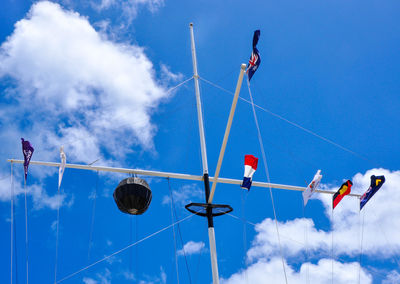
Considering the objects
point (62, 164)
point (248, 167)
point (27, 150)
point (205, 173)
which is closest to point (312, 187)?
point (248, 167)

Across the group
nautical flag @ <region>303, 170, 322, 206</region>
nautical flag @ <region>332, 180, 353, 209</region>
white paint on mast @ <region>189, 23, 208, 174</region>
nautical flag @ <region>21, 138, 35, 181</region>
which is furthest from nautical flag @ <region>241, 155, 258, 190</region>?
nautical flag @ <region>21, 138, 35, 181</region>

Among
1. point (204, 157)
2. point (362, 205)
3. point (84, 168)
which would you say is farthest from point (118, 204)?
point (362, 205)

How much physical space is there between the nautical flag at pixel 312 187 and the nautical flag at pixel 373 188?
2357 millimetres

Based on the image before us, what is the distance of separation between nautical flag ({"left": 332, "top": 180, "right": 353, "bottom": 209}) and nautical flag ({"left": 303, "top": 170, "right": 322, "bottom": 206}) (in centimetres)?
143

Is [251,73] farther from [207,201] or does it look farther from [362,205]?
[362,205]

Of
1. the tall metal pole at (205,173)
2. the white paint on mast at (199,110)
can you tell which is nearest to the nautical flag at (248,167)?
the tall metal pole at (205,173)

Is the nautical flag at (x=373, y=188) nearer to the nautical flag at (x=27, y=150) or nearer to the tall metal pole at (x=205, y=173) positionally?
the tall metal pole at (x=205, y=173)

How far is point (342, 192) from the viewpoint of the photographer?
1371cm

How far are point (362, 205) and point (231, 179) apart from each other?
5.12m

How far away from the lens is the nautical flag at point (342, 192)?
13.5 m

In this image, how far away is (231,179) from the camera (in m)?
13.2

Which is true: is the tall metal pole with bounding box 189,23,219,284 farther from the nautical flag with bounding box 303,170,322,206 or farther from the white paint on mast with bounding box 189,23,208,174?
the nautical flag with bounding box 303,170,322,206

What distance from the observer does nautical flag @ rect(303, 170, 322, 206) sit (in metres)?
12.7

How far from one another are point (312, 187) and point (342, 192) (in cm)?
159
